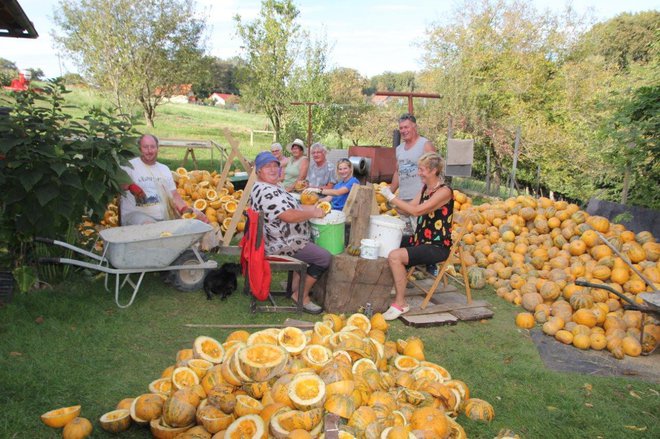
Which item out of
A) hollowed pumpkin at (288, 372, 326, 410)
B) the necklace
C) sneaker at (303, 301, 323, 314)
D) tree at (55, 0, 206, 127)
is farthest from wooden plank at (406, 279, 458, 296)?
tree at (55, 0, 206, 127)

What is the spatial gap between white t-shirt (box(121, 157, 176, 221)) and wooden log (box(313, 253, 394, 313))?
221 cm

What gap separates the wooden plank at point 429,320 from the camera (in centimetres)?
484

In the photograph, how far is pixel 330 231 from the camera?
4.97 m

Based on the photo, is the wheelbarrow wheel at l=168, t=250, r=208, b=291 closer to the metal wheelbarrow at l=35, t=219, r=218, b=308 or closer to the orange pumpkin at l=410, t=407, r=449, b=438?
the metal wheelbarrow at l=35, t=219, r=218, b=308

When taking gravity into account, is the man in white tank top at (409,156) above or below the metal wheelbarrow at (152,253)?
above

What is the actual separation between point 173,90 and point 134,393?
22659mm

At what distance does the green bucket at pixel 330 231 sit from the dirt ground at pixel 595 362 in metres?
2.26

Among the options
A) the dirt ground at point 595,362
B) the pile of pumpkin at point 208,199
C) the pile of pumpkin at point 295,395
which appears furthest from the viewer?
the pile of pumpkin at point 208,199

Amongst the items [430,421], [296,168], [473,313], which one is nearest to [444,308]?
[473,313]

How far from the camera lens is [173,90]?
928 inches

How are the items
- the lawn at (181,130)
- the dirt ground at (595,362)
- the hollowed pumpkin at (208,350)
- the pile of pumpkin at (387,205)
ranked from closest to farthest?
the hollowed pumpkin at (208,350)
the dirt ground at (595,362)
the pile of pumpkin at (387,205)
the lawn at (181,130)

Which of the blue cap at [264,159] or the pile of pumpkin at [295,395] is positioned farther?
the blue cap at [264,159]

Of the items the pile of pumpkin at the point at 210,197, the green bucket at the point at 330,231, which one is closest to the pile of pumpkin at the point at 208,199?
the pile of pumpkin at the point at 210,197

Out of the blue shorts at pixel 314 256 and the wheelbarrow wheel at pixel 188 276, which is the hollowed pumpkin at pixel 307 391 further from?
the wheelbarrow wheel at pixel 188 276
